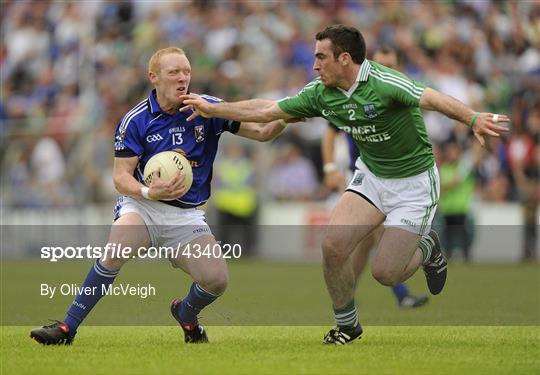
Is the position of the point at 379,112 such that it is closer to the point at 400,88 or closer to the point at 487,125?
the point at 400,88

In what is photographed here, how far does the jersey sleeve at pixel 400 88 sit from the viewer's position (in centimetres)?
823

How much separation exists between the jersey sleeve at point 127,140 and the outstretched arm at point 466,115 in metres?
2.26

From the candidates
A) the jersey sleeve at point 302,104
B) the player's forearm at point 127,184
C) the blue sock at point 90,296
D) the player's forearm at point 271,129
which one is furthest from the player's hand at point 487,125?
the blue sock at point 90,296

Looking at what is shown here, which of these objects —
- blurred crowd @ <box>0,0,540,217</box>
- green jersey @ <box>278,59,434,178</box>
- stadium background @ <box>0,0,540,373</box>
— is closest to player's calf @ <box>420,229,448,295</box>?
green jersey @ <box>278,59,434,178</box>

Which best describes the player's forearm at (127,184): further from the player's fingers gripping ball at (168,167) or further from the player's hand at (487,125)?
the player's hand at (487,125)

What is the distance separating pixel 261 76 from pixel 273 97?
0.74 m

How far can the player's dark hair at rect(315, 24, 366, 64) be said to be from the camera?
845 centimetres

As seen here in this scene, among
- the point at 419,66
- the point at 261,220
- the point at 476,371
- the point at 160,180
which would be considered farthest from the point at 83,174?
the point at 476,371

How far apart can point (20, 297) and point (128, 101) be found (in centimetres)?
1015

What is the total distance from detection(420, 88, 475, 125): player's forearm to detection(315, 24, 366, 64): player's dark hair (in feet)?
2.20

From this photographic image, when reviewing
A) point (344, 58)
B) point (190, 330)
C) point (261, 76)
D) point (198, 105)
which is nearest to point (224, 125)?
point (198, 105)

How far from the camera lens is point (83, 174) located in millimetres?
21984

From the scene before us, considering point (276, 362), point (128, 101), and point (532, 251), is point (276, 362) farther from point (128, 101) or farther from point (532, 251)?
point (128, 101)

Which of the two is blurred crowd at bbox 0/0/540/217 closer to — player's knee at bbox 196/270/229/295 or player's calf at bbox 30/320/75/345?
player's knee at bbox 196/270/229/295
